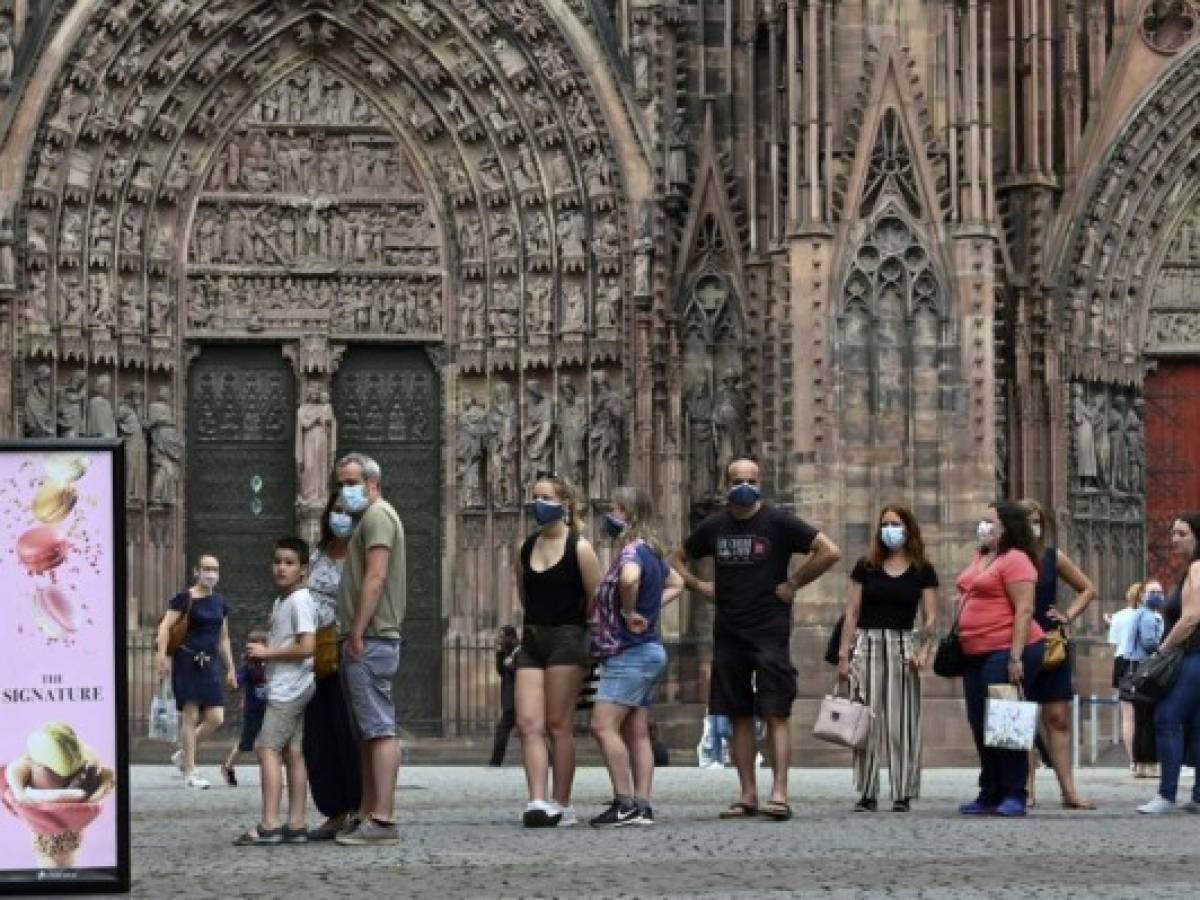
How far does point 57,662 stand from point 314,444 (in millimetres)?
20412

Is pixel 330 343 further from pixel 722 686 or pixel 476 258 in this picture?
pixel 722 686

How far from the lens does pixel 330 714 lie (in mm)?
15523

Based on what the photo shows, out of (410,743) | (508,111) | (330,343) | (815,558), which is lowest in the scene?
(410,743)

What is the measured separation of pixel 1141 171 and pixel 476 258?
690cm

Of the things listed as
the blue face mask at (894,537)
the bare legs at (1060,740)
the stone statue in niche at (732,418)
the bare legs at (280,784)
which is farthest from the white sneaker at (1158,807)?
the stone statue in niche at (732,418)

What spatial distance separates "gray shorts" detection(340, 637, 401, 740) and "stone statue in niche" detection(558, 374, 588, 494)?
16.6m

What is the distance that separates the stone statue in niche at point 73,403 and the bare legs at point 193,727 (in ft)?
27.9

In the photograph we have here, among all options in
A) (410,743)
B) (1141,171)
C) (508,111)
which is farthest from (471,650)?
(1141,171)

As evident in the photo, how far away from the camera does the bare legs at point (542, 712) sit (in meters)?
16.5

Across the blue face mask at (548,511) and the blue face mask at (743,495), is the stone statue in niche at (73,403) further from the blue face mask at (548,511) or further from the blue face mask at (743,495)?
the blue face mask at (548,511)

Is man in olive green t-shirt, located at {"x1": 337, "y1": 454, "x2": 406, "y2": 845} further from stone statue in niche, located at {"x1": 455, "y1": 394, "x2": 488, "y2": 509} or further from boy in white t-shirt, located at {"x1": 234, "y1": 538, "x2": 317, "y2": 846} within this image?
stone statue in niche, located at {"x1": 455, "y1": 394, "x2": 488, "y2": 509}

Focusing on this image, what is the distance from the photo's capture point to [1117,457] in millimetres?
32344

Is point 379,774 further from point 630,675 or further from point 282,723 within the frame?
point 630,675

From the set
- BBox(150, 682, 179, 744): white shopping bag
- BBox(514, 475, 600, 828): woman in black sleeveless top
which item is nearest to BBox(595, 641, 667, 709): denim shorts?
BBox(514, 475, 600, 828): woman in black sleeveless top
